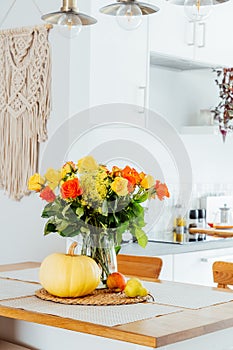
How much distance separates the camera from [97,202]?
2.63 metres

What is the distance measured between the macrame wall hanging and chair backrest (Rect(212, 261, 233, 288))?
1.50 metres

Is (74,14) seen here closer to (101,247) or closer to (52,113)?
(101,247)

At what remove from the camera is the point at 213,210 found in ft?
18.4

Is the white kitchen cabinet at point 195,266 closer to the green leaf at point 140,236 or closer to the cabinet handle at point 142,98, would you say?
the cabinet handle at point 142,98

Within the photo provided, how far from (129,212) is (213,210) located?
3.02 metres

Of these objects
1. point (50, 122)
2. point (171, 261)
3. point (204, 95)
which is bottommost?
point (171, 261)

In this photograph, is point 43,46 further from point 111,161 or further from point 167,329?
point 167,329

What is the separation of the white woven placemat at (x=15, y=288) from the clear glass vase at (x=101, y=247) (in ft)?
0.86

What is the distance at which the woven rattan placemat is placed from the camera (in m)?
2.48

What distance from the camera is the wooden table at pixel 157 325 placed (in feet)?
6.72

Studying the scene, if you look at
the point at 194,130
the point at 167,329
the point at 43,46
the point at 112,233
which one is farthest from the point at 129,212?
the point at 194,130

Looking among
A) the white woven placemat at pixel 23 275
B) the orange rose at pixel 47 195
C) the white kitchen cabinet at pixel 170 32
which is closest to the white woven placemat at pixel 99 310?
the orange rose at pixel 47 195

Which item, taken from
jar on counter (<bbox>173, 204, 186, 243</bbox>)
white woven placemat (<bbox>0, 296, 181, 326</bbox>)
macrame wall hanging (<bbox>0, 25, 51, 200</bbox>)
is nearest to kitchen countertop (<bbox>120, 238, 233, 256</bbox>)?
jar on counter (<bbox>173, 204, 186, 243</bbox>)

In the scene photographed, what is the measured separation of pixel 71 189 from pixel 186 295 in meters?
0.58
